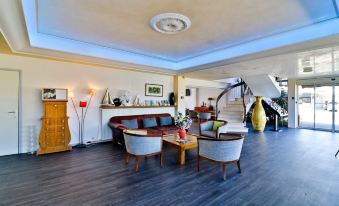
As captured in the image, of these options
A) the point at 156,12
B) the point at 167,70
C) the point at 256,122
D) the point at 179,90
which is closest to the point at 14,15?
the point at 156,12

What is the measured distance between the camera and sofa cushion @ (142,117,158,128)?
6.09 m

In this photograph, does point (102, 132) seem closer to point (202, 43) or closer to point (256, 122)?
point (202, 43)

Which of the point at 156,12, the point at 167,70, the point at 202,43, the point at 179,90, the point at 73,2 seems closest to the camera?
the point at 73,2

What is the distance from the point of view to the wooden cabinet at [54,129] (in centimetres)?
448

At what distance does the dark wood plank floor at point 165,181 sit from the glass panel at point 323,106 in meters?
5.20

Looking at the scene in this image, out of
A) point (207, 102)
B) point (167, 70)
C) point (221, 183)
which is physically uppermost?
point (167, 70)

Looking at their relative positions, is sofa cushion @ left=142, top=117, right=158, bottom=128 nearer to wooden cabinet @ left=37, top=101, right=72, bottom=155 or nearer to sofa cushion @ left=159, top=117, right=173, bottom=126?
sofa cushion @ left=159, top=117, right=173, bottom=126

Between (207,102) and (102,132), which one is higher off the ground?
(207,102)

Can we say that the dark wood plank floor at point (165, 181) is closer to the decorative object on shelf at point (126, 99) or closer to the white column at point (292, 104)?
the decorative object on shelf at point (126, 99)

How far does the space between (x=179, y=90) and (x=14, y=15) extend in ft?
19.6

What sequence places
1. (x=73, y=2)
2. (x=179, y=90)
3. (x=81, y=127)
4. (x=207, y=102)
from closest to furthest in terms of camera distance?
(x=73, y=2) < (x=81, y=127) < (x=179, y=90) < (x=207, y=102)

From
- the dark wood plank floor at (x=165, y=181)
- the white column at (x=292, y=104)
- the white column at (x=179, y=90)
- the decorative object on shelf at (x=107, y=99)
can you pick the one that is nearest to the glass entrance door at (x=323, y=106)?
the white column at (x=292, y=104)

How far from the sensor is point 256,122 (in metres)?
7.95

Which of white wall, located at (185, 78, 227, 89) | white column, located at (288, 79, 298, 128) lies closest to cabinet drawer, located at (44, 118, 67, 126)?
white wall, located at (185, 78, 227, 89)
